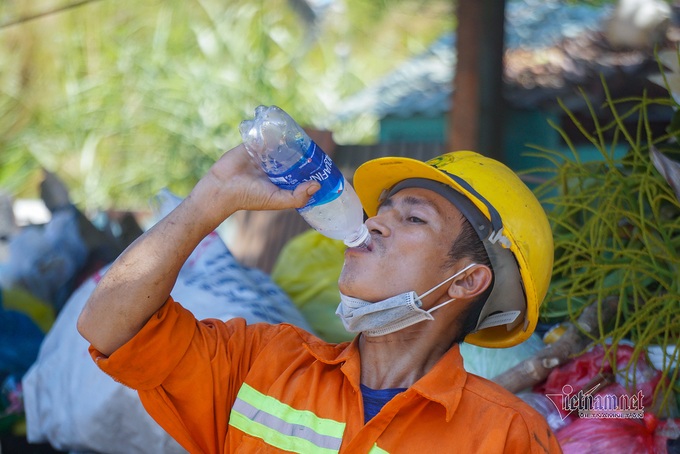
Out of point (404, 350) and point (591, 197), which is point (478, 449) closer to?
point (404, 350)

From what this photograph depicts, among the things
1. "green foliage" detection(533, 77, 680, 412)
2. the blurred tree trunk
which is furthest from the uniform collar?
the blurred tree trunk

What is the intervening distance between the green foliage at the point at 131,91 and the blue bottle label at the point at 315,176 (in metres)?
8.66

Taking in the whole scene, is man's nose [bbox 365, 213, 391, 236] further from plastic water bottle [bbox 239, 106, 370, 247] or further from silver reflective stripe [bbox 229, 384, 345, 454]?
silver reflective stripe [bbox 229, 384, 345, 454]

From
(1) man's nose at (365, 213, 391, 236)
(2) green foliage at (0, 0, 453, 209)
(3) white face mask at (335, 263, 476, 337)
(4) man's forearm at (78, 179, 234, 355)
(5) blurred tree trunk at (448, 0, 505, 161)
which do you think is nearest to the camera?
(4) man's forearm at (78, 179, 234, 355)

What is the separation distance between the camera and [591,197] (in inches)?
114

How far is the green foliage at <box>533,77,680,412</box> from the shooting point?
2604 millimetres

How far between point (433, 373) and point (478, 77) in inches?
129

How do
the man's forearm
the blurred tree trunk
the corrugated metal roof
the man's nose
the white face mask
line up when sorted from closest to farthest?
the man's forearm < the white face mask < the man's nose < the blurred tree trunk < the corrugated metal roof

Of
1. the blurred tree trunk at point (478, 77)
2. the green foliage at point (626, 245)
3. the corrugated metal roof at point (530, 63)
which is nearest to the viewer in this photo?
the green foliage at point (626, 245)

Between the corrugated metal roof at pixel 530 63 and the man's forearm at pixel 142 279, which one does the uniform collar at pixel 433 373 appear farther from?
the corrugated metal roof at pixel 530 63

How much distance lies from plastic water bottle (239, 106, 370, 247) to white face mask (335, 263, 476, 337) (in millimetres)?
160

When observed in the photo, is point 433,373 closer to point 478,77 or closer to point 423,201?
point 423,201

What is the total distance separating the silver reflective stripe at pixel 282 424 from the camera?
1923mm

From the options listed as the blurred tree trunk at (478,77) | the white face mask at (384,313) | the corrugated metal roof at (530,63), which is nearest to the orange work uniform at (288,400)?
the white face mask at (384,313)
